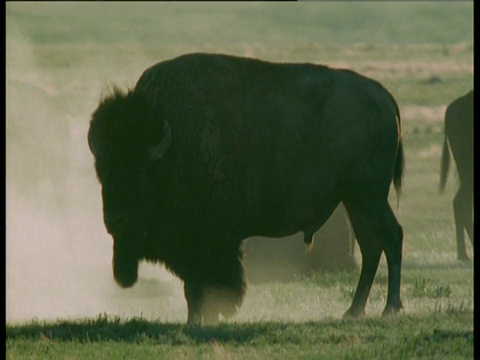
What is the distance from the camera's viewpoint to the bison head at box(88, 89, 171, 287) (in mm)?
8344

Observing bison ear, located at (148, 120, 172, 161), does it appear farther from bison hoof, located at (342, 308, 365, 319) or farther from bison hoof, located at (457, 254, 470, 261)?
bison hoof, located at (457, 254, 470, 261)

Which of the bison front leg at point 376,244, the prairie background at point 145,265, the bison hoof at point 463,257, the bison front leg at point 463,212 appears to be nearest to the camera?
the prairie background at point 145,265

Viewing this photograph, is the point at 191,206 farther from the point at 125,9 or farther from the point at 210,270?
the point at 125,9

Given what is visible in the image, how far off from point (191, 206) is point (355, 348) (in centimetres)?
175

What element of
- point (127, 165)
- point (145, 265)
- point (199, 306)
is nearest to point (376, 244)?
point (199, 306)

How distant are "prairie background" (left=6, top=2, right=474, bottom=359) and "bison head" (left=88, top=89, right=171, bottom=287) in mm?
209

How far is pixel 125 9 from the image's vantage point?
29.7 m

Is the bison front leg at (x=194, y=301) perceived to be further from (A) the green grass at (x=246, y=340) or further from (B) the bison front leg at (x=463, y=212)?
(B) the bison front leg at (x=463, y=212)

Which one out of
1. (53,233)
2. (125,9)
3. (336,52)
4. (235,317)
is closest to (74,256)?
(53,233)

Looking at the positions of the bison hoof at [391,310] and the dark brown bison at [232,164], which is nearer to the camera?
the dark brown bison at [232,164]

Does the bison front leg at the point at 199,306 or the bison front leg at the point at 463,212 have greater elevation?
the bison front leg at the point at 199,306

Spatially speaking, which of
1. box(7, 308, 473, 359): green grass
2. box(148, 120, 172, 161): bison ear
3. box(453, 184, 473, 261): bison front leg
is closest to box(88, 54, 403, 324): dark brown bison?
box(148, 120, 172, 161): bison ear

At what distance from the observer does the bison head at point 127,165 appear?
328 inches

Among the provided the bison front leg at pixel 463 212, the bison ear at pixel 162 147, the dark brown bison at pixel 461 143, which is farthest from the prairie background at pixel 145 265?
the dark brown bison at pixel 461 143
